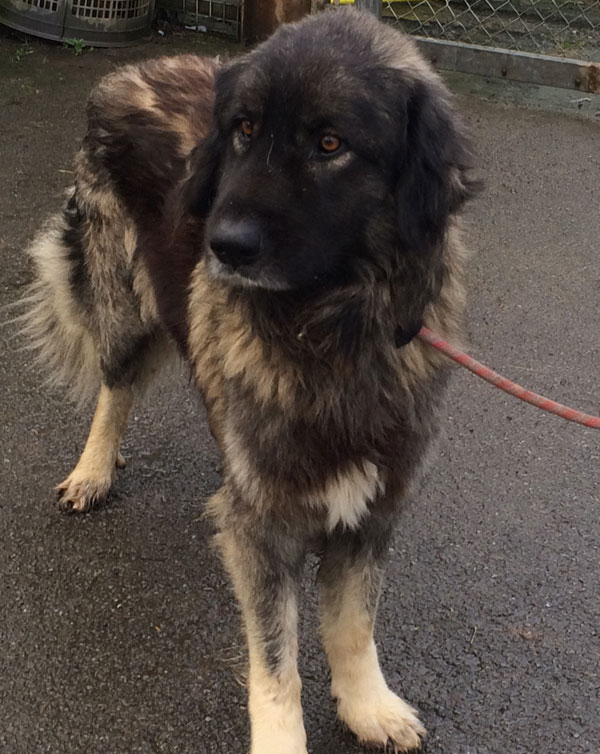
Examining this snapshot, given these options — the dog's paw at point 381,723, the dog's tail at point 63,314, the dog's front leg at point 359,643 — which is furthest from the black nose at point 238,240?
the dog's tail at point 63,314

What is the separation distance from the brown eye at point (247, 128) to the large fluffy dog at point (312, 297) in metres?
0.01

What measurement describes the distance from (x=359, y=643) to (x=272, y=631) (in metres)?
0.30

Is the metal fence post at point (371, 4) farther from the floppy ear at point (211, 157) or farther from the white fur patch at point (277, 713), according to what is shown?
the white fur patch at point (277, 713)

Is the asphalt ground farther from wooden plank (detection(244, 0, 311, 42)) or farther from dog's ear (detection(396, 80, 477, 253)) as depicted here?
wooden plank (detection(244, 0, 311, 42))

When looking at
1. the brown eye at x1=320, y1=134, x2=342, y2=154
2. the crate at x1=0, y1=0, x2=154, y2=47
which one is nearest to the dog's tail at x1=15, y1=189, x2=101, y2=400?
the brown eye at x1=320, y1=134, x2=342, y2=154

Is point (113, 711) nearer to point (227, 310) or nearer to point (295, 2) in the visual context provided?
point (227, 310)

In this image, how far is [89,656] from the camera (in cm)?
285

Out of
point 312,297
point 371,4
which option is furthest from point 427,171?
point 371,4

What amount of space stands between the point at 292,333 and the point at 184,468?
1.58 m

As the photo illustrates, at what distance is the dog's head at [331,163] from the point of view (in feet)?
6.47

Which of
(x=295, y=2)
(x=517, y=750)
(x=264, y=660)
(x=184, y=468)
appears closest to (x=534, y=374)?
(x=184, y=468)

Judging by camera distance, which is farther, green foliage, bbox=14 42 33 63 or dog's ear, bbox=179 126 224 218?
green foliage, bbox=14 42 33 63

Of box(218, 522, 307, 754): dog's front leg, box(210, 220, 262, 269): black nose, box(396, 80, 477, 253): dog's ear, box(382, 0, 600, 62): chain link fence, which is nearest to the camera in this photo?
box(210, 220, 262, 269): black nose

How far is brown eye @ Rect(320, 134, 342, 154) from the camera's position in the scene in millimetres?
1984
